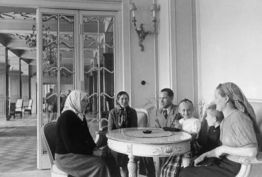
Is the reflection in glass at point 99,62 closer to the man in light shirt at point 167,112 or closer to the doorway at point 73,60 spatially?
the doorway at point 73,60

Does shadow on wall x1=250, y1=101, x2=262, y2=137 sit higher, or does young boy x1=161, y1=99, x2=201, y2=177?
shadow on wall x1=250, y1=101, x2=262, y2=137

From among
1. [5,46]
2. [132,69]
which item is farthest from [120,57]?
[5,46]

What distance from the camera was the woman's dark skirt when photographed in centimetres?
221

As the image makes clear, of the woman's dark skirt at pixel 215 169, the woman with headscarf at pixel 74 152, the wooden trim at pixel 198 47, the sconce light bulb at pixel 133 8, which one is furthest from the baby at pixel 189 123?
the sconce light bulb at pixel 133 8

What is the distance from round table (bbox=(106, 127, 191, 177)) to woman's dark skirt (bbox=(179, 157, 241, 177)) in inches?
7.2

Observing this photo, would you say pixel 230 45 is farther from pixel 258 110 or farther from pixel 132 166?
pixel 132 166

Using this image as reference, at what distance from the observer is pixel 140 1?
470cm

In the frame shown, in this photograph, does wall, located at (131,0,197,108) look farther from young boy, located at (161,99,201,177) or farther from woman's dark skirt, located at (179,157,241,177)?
woman's dark skirt, located at (179,157,241,177)

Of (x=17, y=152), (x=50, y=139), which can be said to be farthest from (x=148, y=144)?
(x=17, y=152)

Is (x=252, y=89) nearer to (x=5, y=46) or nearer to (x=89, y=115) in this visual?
(x=89, y=115)

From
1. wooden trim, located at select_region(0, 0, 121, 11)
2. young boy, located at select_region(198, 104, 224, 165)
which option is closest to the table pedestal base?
young boy, located at select_region(198, 104, 224, 165)

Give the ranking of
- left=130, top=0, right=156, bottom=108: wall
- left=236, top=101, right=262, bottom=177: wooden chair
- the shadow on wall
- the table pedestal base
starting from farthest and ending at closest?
left=130, top=0, right=156, bottom=108: wall
the shadow on wall
the table pedestal base
left=236, top=101, right=262, bottom=177: wooden chair

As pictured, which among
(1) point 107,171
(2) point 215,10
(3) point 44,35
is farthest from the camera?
(3) point 44,35

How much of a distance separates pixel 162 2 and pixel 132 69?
3.76 feet
